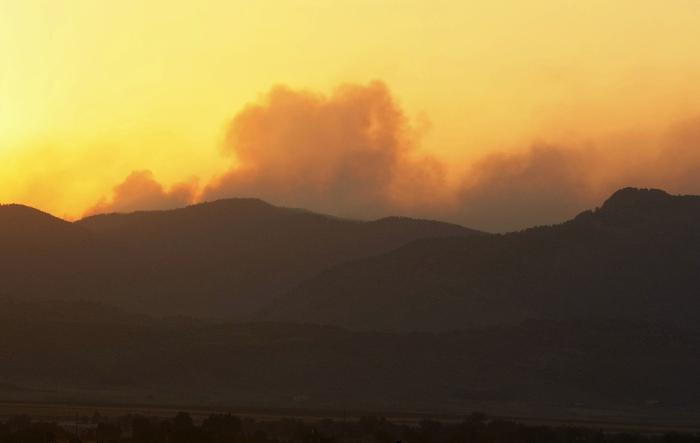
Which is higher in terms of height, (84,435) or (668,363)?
(668,363)

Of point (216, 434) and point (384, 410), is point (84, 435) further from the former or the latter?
point (384, 410)

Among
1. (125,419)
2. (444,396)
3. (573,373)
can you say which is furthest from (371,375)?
(125,419)

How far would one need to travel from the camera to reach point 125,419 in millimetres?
108938

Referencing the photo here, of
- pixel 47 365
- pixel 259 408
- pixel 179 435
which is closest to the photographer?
pixel 179 435

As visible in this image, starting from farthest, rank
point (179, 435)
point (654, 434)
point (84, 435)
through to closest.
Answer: point (654, 434) → point (84, 435) → point (179, 435)

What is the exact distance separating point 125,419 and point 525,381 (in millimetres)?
92033

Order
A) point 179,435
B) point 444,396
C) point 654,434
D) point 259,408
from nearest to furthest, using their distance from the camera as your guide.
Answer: point 179,435 < point 654,434 < point 259,408 < point 444,396

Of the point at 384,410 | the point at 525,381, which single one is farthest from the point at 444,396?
the point at 384,410

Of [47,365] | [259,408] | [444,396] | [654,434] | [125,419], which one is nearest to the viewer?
[125,419]

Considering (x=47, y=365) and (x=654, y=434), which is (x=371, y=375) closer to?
(x=47, y=365)

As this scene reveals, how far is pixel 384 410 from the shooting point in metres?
158

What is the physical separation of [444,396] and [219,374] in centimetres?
2984

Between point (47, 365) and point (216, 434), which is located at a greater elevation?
point (47, 365)

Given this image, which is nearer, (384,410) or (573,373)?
(384,410)
